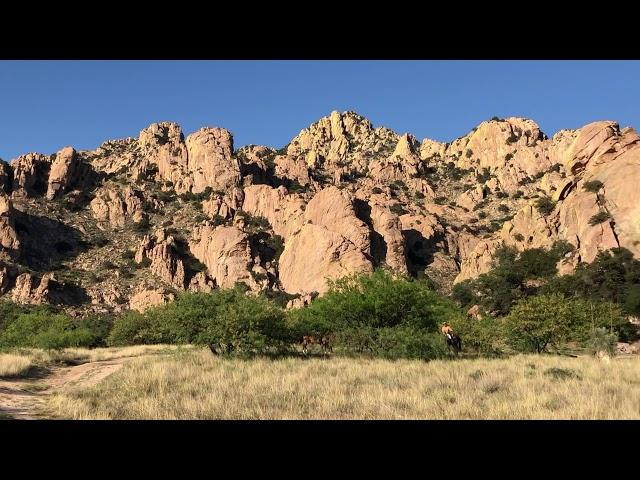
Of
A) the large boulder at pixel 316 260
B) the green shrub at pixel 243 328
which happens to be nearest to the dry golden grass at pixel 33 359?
the green shrub at pixel 243 328

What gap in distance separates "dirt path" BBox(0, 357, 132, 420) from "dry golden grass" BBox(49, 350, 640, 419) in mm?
705

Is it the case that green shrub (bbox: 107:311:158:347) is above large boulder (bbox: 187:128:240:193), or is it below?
below

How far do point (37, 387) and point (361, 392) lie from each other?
14.0 meters

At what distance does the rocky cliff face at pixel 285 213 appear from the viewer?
6625 cm

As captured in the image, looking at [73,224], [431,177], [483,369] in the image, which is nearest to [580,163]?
[431,177]

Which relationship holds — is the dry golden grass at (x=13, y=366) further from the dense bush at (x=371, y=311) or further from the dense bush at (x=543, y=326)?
the dense bush at (x=543, y=326)

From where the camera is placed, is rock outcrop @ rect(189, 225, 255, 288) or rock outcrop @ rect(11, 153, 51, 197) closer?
rock outcrop @ rect(189, 225, 255, 288)

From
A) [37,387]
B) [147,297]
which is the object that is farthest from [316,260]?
[37,387]

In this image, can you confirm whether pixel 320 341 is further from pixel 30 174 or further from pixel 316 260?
pixel 30 174

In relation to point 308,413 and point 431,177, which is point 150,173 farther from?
point 308,413

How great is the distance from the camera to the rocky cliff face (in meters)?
66.2

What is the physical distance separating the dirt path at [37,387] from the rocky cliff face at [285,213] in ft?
126

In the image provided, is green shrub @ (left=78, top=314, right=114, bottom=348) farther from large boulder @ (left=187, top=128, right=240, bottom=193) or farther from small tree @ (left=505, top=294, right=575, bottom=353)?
large boulder @ (left=187, top=128, right=240, bottom=193)

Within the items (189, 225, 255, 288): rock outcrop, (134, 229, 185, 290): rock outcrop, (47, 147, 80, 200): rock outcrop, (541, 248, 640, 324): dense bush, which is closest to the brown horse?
(541, 248, 640, 324): dense bush
